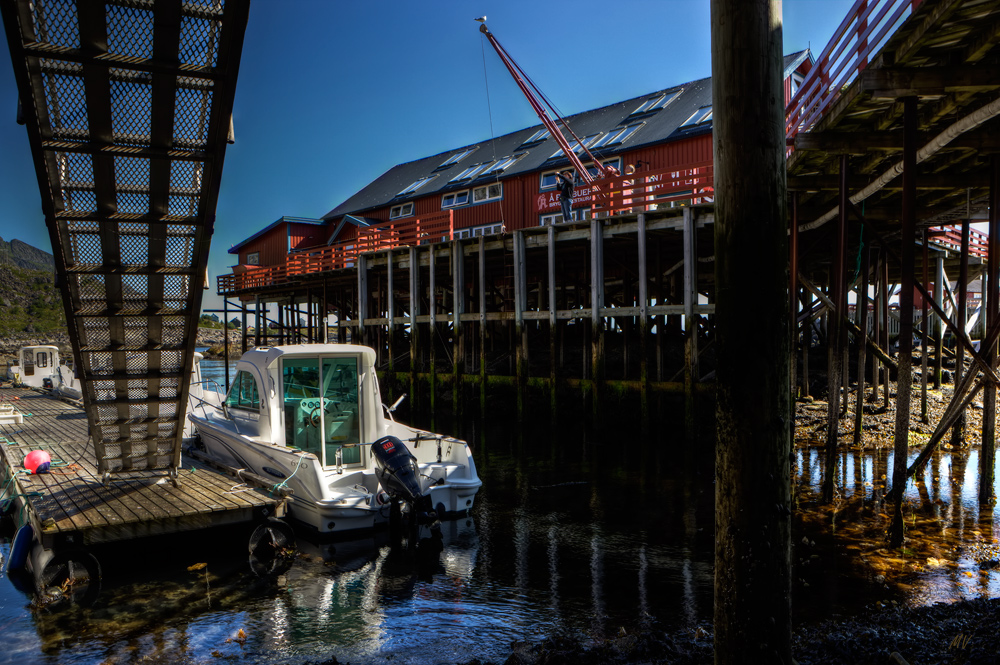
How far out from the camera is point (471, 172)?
32594 millimetres

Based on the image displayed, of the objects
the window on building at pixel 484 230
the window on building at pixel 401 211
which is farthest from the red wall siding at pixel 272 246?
the window on building at pixel 484 230

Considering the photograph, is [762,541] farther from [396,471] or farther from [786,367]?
[396,471]

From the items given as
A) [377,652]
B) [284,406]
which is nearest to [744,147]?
[377,652]

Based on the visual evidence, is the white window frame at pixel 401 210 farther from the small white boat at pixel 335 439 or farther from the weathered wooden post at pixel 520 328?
the small white boat at pixel 335 439

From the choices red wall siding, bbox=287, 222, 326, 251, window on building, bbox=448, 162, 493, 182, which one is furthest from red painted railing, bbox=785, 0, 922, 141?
red wall siding, bbox=287, 222, 326, 251

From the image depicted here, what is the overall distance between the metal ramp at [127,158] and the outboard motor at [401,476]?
98.3 inches

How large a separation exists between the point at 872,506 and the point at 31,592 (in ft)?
34.0

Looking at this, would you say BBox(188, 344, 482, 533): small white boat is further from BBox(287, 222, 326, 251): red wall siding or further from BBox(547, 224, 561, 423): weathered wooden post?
BBox(287, 222, 326, 251): red wall siding

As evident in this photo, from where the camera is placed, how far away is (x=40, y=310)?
8250 cm

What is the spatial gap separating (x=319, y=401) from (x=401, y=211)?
26799 millimetres

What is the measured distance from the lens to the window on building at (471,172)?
3206 cm

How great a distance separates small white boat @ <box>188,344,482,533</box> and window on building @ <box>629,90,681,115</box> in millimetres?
23380

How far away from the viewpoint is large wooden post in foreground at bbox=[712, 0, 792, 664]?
2.90 metres

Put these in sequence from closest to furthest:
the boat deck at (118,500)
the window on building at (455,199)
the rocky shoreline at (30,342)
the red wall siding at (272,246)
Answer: the boat deck at (118,500), the window on building at (455,199), the red wall siding at (272,246), the rocky shoreline at (30,342)
